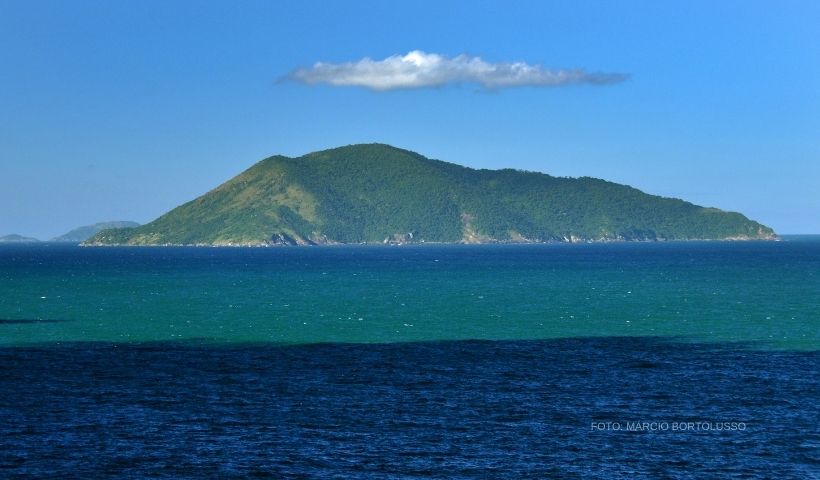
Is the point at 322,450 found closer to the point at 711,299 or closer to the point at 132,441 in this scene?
the point at 132,441

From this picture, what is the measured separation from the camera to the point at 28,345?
88.2 meters

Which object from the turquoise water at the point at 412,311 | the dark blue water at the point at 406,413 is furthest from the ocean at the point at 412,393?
the turquoise water at the point at 412,311

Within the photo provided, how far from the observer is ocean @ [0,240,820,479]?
1836 inches

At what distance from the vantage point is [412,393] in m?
63.4

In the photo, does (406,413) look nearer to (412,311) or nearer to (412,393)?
(412,393)

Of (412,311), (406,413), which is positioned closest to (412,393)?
(406,413)

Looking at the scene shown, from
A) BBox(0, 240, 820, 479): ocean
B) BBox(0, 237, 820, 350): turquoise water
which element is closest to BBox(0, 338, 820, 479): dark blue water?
BBox(0, 240, 820, 479): ocean

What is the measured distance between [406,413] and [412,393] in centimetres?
660

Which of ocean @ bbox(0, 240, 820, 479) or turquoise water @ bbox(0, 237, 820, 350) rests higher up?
turquoise water @ bbox(0, 237, 820, 350)

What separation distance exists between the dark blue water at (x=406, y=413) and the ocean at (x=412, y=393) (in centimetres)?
19

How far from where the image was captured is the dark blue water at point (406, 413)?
45938 mm

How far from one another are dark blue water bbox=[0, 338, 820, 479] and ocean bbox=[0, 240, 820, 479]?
7.3 inches

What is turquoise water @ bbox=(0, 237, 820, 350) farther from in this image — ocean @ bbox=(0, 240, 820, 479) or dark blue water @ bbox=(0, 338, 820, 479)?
dark blue water @ bbox=(0, 338, 820, 479)

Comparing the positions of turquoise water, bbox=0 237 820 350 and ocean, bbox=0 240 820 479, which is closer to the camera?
ocean, bbox=0 240 820 479
